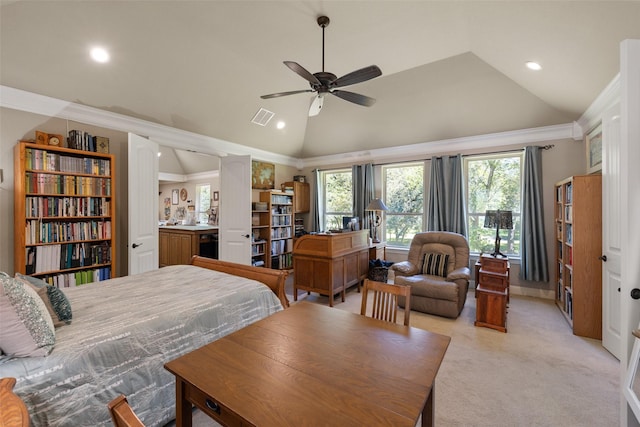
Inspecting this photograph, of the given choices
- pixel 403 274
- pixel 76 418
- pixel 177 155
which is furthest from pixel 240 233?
pixel 177 155

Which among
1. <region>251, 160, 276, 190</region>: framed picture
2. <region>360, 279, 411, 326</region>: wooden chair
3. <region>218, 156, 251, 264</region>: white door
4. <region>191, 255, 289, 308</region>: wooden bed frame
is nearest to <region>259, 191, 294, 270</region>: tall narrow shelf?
<region>251, 160, 276, 190</region>: framed picture

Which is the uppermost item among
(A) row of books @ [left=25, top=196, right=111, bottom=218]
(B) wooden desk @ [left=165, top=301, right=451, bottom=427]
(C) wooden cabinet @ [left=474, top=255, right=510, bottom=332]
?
(A) row of books @ [left=25, top=196, right=111, bottom=218]

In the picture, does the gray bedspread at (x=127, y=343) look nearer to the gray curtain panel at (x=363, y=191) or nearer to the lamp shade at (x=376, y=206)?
the lamp shade at (x=376, y=206)

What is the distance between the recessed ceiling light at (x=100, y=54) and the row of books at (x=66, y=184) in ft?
4.18

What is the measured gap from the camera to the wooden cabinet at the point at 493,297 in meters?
3.10

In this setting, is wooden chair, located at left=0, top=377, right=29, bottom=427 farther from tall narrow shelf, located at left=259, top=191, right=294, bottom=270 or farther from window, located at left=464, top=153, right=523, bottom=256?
window, located at left=464, top=153, right=523, bottom=256

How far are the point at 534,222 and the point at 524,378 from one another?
2.82 metres

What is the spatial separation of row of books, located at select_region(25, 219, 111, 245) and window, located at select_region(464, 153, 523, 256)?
5459mm

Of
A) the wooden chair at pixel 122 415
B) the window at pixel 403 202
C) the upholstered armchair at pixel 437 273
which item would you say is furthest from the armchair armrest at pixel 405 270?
the wooden chair at pixel 122 415

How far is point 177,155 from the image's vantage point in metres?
7.56

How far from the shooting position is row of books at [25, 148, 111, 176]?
9.09 feet

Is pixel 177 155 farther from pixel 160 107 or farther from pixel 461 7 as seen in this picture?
pixel 461 7

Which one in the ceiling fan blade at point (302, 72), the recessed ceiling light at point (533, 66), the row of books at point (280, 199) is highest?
the recessed ceiling light at point (533, 66)

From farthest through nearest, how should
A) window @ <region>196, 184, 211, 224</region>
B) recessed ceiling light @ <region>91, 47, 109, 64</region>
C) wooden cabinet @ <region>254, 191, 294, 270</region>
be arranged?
window @ <region>196, 184, 211, 224</region>
wooden cabinet @ <region>254, 191, 294, 270</region>
recessed ceiling light @ <region>91, 47, 109, 64</region>
